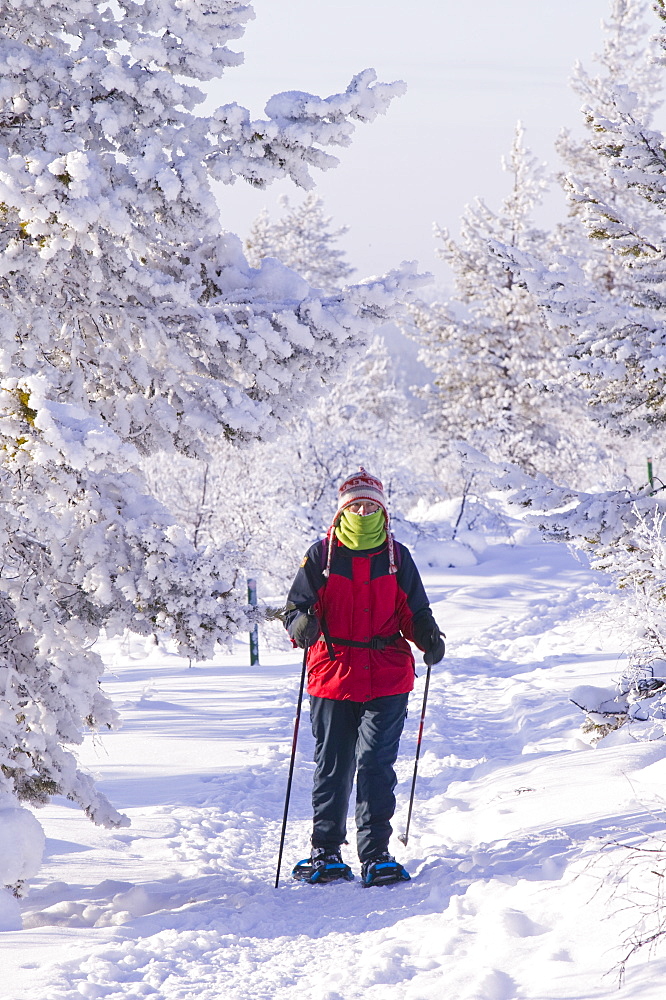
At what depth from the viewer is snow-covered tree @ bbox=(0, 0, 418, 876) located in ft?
15.9

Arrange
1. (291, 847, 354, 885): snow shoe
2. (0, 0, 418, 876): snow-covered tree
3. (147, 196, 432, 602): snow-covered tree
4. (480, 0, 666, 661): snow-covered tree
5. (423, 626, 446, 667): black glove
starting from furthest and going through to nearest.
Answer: (147, 196, 432, 602): snow-covered tree
(480, 0, 666, 661): snow-covered tree
(423, 626, 446, 667): black glove
(291, 847, 354, 885): snow shoe
(0, 0, 418, 876): snow-covered tree

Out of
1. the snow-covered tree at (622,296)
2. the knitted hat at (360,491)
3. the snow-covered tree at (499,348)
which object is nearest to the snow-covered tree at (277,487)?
the snow-covered tree at (499,348)

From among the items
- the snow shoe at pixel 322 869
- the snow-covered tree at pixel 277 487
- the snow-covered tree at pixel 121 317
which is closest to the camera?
the snow-covered tree at pixel 121 317

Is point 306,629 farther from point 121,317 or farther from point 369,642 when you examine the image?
point 121,317

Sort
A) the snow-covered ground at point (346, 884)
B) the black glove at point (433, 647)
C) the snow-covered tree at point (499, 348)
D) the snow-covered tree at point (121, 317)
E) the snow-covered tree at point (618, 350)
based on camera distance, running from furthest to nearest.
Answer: the snow-covered tree at point (499, 348) < the snow-covered tree at point (618, 350) < the black glove at point (433, 647) < the snow-covered tree at point (121, 317) < the snow-covered ground at point (346, 884)

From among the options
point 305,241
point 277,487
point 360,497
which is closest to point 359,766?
point 360,497

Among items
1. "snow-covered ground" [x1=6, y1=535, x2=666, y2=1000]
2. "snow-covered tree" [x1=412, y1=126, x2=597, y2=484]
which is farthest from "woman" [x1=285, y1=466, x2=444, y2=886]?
"snow-covered tree" [x1=412, y1=126, x2=597, y2=484]

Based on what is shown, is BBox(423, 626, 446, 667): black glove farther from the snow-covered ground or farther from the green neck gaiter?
the snow-covered ground

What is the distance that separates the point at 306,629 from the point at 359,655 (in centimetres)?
40

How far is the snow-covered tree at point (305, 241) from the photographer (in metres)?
40.6

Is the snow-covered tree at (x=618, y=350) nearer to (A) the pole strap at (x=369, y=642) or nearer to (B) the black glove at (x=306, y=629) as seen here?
(A) the pole strap at (x=369, y=642)

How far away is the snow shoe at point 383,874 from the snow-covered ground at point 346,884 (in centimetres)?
8

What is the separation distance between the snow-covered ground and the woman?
1.21 ft

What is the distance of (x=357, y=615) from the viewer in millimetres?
5180
